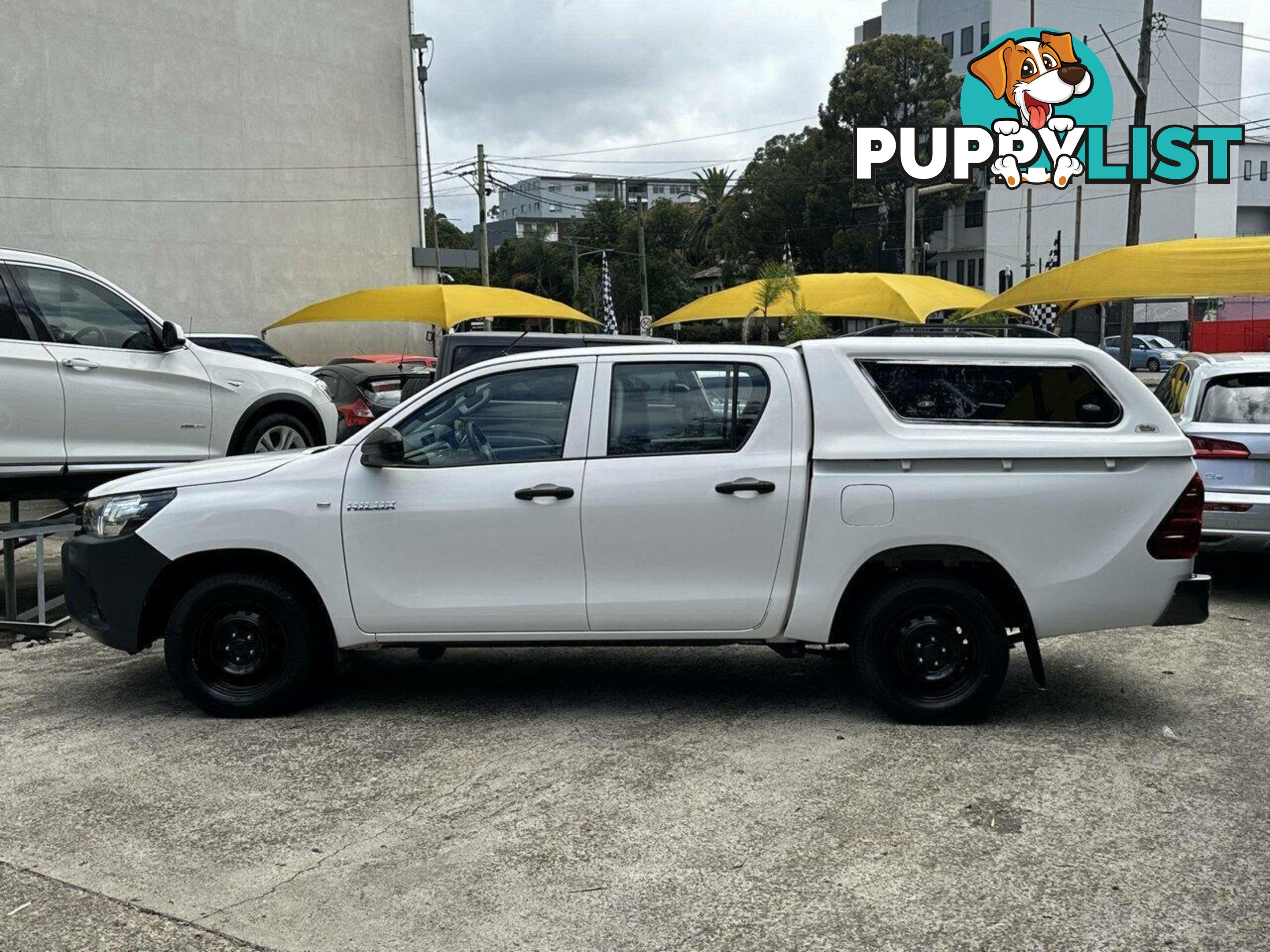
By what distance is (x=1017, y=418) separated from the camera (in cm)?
574

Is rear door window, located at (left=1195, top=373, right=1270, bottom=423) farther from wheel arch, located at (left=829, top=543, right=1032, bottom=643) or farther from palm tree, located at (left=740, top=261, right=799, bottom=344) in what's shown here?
palm tree, located at (left=740, top=261, right=799, bottom=344)

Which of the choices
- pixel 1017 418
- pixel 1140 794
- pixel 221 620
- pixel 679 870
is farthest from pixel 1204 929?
pixel 221 620

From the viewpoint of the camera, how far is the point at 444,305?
2109 centimetres

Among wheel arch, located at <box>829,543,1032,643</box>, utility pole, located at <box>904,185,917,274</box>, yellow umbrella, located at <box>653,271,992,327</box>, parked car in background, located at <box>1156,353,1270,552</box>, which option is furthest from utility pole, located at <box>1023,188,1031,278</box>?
wheel arch, located at <box>829,543,1032,643</box>

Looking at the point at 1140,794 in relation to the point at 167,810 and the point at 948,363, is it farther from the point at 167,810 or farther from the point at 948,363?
the point at 167,810

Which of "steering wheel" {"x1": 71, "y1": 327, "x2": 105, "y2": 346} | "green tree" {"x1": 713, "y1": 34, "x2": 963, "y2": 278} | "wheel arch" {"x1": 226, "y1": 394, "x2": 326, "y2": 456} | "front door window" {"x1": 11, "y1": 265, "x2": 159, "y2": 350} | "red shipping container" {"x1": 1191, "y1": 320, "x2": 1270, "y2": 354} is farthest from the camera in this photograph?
"green tree" {"x1": 713, "y1": 34, "x2": 963, "y2": 278}

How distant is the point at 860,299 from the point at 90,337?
1313 cm

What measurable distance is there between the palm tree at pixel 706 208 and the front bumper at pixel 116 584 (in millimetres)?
76442

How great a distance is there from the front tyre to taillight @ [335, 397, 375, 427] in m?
8.09

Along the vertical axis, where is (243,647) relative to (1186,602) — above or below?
below

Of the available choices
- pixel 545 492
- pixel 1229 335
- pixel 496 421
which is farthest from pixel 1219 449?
pixel 1229 335

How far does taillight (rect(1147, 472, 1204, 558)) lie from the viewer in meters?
5.50

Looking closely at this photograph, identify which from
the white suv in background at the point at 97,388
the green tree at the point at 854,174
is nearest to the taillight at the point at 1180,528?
the white suv in background at the point at 97,388

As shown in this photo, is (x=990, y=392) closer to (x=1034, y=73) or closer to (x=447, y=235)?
(x=1034, y=73)
